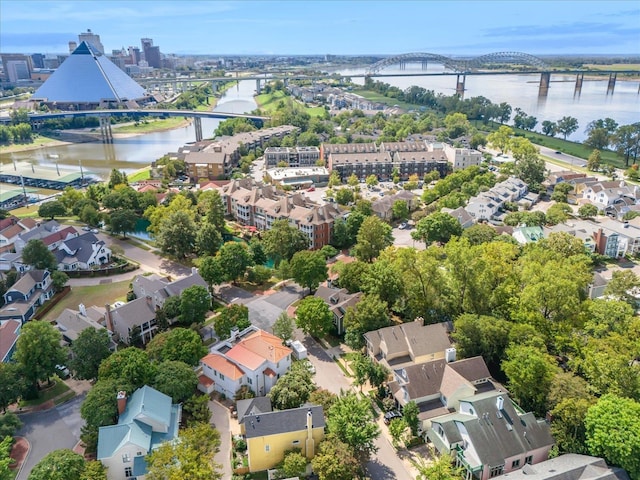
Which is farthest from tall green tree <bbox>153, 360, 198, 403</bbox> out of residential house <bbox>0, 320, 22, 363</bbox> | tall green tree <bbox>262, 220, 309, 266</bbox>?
tall green tree <bbox>262, 220, 309, 266</bbox>

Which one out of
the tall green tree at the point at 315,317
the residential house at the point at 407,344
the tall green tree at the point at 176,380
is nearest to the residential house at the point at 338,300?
the tall green tree at the point at 315,317

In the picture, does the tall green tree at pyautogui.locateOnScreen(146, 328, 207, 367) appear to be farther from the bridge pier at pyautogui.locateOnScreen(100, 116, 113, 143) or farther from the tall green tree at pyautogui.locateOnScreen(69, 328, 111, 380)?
the bridge pier at pyautogui.locateOnScreen(100, 116, 113, 143)

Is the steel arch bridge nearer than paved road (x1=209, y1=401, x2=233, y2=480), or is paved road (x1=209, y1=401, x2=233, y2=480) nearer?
paved road (x1=209, y1=401, x2=233, y2=480)

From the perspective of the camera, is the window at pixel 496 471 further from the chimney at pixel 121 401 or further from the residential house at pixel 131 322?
the residential house at pixel 131 322

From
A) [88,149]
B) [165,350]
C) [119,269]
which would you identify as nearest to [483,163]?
[119,269]

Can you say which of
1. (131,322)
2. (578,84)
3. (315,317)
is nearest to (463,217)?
(315,317)

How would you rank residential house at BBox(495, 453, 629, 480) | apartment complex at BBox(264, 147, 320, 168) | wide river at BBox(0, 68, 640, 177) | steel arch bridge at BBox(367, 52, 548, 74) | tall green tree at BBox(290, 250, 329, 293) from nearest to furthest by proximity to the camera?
1. residential house at BBox(495, 453, 629, 480)
2. tall green tree at BBox(290, 250, 329, 293)
3. apartment complex at BBox(264, 147, 320, 168)
4. wide river at BBox(0, 68, 640, 177)
5. steel arch bridge at BBox(367, 52, 548, 74)
